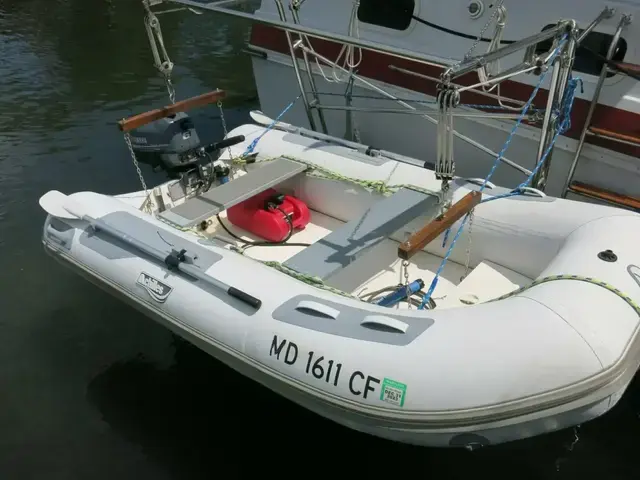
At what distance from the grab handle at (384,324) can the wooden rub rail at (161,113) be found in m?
2.21

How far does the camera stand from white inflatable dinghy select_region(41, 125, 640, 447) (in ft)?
8.43

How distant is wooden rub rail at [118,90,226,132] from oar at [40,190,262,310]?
2.04 feet

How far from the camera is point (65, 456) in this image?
3.63 m

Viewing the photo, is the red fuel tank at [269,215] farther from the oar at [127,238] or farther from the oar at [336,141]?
the oar at [127,238]

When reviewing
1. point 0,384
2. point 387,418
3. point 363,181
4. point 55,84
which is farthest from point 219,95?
point 55,84

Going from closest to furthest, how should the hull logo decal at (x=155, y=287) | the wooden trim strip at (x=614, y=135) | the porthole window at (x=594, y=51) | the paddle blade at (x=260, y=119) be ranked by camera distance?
the hull logo decal at (x=155, y=287) → the wooden trim strip at (x=614, y=135) → the porthole window at (x=594, y=51) → the paddle blade at (x=260, y=119)

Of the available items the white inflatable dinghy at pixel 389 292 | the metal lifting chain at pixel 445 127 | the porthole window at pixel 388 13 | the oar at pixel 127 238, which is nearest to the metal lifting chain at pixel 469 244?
the white inflatable dinghy at pixel 389 292

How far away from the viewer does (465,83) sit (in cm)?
504

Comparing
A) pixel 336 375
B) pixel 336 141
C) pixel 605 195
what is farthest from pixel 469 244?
pixel 336 375

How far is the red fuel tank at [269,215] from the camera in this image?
4336mm

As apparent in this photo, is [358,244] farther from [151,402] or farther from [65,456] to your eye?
[65,456]

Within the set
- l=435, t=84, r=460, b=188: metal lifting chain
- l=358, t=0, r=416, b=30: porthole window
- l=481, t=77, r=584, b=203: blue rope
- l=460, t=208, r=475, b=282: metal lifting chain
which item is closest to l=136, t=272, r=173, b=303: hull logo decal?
l=435, t=84, r=460, b=188: metal lifting chain

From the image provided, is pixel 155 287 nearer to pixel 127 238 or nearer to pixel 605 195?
pixel 127 238

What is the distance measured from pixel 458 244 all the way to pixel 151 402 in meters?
2.32
